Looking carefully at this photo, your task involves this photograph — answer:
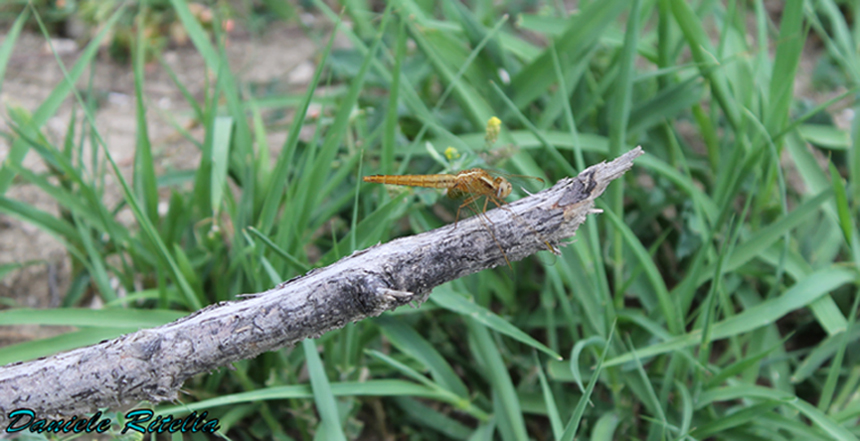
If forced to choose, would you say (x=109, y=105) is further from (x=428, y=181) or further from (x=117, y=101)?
(x=428, y=181)

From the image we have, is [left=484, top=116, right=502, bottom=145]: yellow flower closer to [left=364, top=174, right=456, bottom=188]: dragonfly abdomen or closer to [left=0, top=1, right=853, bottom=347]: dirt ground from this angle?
[left=364, top=174, right=456, bottom=188]: dragonfly abdomen

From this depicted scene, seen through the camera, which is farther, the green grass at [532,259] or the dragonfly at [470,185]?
the green grass at [532,259]

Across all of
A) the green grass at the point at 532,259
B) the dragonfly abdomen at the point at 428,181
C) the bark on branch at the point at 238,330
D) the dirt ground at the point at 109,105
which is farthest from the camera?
the dirt ground at the point at 109,105

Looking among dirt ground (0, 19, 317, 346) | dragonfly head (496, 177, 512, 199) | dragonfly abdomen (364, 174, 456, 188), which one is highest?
dragonfly head (496, 177, 512, 199)

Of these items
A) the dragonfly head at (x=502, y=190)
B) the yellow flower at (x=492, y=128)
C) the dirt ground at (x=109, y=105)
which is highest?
the yellow flower at (x=492, y=128)

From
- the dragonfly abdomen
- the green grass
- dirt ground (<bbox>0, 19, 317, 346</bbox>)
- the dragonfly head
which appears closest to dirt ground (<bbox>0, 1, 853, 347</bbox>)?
dirt ground (<bbox>0, 19, 317, 346</bbox>)

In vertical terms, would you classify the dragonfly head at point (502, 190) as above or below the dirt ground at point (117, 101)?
above

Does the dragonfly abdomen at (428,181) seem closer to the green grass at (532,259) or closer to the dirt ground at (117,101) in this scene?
the green grass at (532,259)

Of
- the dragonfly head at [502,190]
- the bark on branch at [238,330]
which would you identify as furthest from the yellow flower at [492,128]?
the bark on branch at [238,330]
